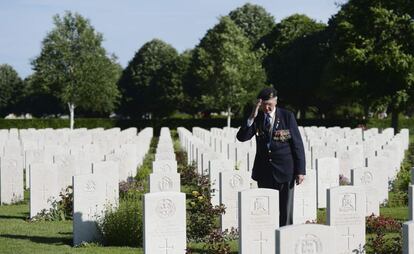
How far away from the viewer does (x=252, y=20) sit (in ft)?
229

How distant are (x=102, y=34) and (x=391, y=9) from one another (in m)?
25.7

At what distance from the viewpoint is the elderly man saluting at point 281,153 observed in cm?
865

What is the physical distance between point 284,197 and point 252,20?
62406mm

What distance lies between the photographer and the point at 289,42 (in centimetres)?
5838

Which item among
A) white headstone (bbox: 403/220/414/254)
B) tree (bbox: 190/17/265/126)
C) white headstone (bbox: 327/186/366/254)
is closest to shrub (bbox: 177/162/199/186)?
white headstone (bbox: 327/186/366/254)

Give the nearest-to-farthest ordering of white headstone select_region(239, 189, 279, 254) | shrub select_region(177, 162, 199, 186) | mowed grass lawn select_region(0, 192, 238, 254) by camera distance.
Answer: white headstone select_region(239, 189, 279, 254), mowed grass lawn select_region(0, 192, 238, 254), shrub select_region(177, 162, 199, 186)

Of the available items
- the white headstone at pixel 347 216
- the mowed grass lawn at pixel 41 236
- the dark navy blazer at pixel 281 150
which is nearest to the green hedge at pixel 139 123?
the mowed grass lawn at pixel 41 236

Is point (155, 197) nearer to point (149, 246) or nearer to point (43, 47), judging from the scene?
point (149, 246)

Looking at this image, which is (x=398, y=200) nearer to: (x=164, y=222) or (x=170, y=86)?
(x=164, y=222)

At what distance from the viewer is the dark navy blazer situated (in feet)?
28.4

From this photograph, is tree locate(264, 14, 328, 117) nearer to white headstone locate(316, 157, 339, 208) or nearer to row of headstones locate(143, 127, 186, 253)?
white headstone locate(316, 157, 339, 208)

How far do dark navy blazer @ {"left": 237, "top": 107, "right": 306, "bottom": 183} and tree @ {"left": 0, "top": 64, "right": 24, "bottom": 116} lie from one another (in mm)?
87066

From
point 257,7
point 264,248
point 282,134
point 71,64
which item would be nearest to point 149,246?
point 264,248

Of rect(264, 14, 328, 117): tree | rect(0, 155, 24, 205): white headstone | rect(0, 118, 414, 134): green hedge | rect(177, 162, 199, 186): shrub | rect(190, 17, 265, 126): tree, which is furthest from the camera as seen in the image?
rect(264, 14, 328, 117): tree
